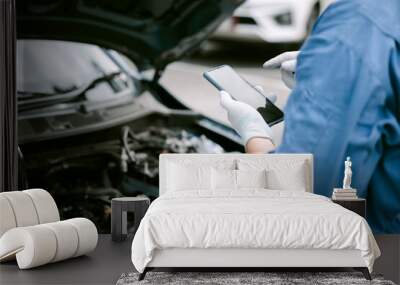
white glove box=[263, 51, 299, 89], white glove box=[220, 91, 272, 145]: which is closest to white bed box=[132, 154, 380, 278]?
white glove box=[220, 91, 272, 145]

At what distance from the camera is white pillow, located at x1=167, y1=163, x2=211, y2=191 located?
6137 millimetres

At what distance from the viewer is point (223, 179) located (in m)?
6.05

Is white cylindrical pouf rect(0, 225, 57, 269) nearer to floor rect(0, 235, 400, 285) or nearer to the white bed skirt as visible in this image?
floor rect(0, 235, 400, 285)

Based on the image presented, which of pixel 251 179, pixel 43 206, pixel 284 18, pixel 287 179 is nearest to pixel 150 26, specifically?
pixel 284 18

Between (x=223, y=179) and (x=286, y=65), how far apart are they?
1408 millimetres

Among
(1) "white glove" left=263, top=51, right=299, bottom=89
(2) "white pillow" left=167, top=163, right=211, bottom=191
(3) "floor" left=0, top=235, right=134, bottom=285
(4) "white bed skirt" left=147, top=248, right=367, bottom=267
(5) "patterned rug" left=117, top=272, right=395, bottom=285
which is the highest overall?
(1) "white glove" left=263, top=51, right=299, bottom=89

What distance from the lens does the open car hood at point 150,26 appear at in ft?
22.3

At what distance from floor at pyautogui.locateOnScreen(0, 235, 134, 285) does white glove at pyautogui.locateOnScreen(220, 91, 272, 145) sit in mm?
1647

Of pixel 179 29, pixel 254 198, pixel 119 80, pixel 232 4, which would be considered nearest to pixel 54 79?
pixel 119 80

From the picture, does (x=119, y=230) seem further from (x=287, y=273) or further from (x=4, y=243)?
(x=287, y=273)

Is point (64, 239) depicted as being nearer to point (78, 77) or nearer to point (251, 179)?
point (251, 179)

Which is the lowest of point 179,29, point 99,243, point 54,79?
point 99,243

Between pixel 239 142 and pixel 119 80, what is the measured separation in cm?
131

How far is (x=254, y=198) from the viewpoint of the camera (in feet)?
17.2
